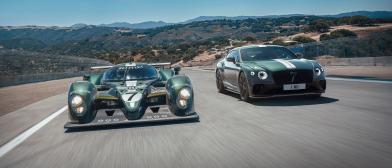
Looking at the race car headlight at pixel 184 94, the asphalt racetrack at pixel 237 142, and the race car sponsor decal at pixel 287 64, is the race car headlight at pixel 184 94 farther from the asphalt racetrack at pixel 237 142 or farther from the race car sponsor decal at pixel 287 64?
the race car sponsor decal at pixel 287 64

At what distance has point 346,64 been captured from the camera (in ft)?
87.6

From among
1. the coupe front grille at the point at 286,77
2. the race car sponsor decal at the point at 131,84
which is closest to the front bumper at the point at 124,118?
the race car sponsor decal at the point at 131,84

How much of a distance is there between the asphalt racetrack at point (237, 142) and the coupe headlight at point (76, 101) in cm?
46

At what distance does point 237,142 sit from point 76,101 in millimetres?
3080

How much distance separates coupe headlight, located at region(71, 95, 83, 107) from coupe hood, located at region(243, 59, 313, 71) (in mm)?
4233

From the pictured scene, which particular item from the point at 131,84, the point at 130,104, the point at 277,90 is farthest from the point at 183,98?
the point at 277,90

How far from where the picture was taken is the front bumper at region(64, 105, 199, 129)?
7.71 meters

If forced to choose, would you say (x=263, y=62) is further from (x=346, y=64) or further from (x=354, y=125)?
(x=346, y=64)

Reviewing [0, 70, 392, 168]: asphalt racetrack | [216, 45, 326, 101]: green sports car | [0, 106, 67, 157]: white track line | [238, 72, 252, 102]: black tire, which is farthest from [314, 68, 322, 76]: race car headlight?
[0, 106, 67, 157]: white track line

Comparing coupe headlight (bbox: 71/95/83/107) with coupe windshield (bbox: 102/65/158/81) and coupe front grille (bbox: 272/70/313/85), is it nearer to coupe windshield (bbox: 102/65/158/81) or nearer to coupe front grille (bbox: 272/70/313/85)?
coupe windshield (bbox: 102/65/158/81)

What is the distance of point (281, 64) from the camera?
10523 millimetres

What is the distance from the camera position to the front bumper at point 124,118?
7.71m

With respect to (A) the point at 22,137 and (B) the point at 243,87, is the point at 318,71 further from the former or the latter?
(A) the point at 22,137

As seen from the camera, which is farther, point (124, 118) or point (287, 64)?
point (287, 64)
